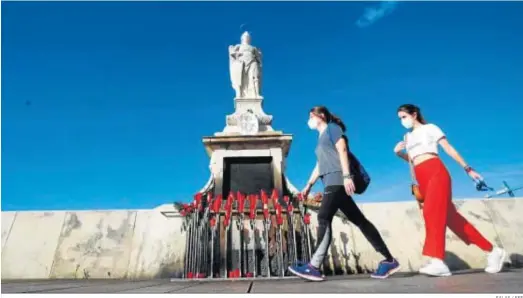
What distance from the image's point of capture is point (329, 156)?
4.36 m

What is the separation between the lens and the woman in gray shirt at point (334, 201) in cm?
407

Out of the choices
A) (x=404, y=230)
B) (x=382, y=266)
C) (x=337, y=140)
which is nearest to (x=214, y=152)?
(x=404, y=230)

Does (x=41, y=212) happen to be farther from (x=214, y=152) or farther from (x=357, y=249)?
(x=357, y=249)

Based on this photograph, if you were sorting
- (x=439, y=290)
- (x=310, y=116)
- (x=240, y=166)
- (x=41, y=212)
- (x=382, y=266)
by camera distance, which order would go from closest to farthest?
1. (x=439, y=290)
2. (x=382, y=266)
3. (x=310, y=116)
4. (x=41, y=212)
5. (x=240, y=166)

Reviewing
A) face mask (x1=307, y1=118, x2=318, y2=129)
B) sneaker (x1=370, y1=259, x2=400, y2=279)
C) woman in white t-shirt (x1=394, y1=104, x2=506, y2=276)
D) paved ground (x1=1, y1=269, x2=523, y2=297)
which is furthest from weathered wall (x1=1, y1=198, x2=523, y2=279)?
face mask (x1=307, y1=118, x2=318, y2=129)

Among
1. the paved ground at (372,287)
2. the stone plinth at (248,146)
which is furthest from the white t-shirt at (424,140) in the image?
the stone plinth at (248,146)

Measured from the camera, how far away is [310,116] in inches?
187

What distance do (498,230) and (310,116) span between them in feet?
15.6

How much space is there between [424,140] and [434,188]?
59 cm

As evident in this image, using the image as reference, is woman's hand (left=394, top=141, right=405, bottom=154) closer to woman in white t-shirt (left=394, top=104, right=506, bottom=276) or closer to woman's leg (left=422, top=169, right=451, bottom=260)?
woman in white t-shirt (left=394, top=104, right=506, bottom=276)

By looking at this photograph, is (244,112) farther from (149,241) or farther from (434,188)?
(434,188)

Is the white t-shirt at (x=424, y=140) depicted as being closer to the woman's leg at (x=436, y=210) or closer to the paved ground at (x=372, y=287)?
the woman's leg at (x=436, y=210)

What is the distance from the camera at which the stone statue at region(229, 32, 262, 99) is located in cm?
1069

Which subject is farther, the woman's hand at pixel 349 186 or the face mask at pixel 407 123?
the face mask at pixel 407 123
